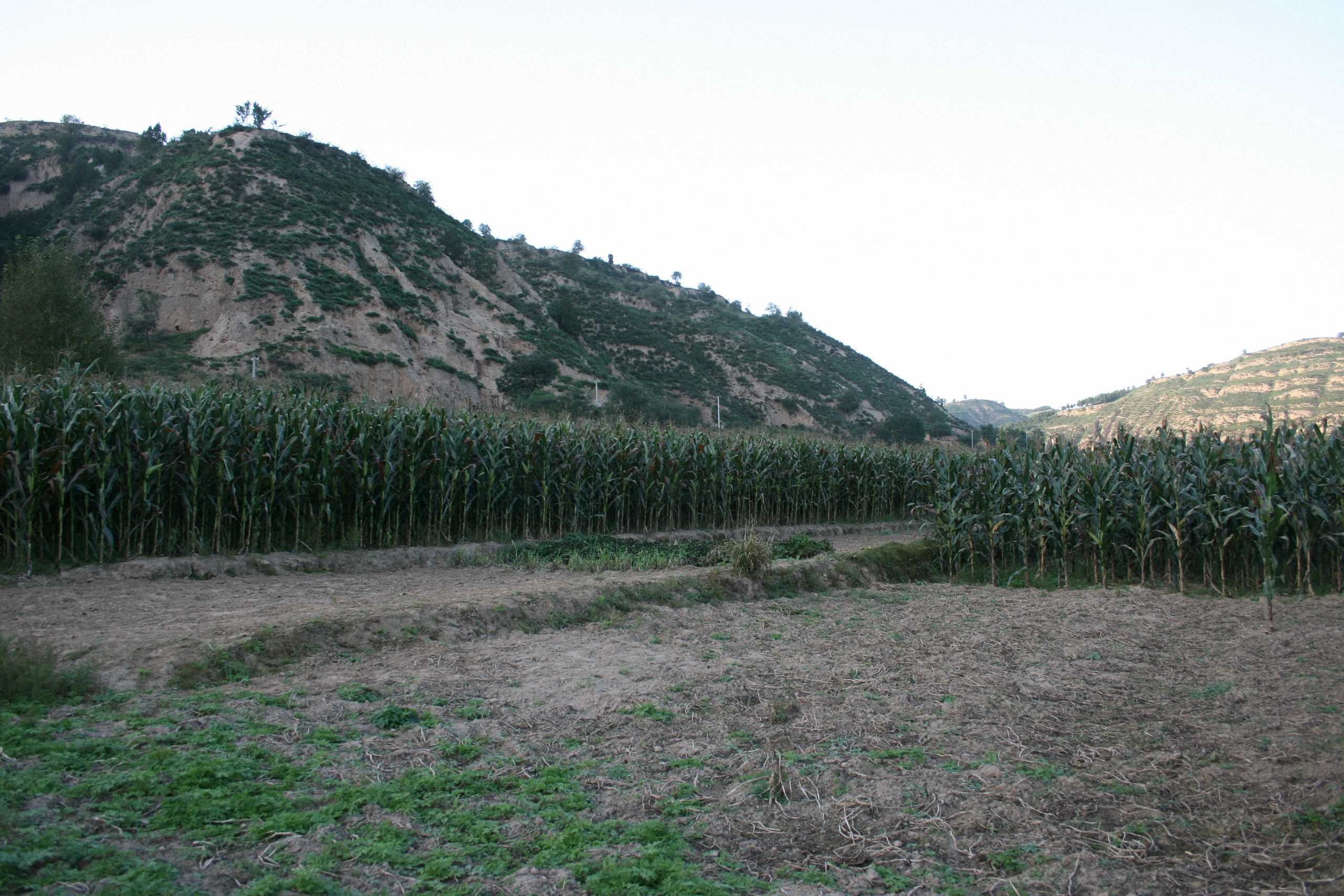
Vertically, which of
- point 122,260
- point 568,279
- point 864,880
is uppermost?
point 568,279

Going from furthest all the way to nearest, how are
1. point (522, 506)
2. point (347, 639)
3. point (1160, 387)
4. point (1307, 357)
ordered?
point (1160, 387) < point (1307, 357) < point (522, 506) < point (347, 639)

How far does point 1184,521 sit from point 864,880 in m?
9.48

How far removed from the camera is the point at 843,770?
4145 mm

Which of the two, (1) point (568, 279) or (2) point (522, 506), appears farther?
(1) point (568, 279)

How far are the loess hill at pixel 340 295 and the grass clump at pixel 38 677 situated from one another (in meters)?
17.8

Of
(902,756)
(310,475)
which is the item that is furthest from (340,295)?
(902,756)

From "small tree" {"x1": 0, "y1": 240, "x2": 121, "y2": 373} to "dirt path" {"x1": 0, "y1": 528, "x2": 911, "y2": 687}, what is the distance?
19760 millimetres

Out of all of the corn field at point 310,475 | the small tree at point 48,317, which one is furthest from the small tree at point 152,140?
the corn field at point 310,475

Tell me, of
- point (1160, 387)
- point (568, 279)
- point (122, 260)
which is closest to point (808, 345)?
point (568, 279)

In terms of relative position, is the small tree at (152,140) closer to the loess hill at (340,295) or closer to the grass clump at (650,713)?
the loess hill at (340,295)

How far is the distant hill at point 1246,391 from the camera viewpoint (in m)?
41.6

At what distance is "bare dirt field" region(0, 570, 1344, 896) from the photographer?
3.06 meters

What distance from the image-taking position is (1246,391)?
1944 inches

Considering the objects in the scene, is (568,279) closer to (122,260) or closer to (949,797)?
(122,260)
